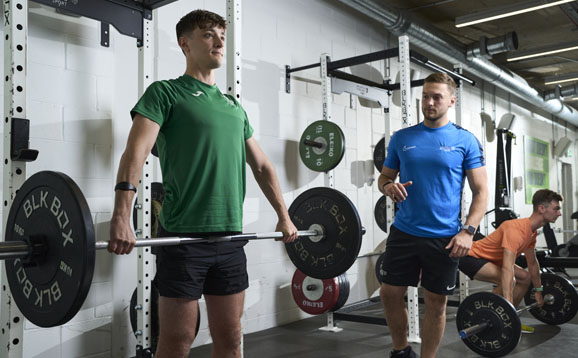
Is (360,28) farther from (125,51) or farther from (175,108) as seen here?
(175,108)

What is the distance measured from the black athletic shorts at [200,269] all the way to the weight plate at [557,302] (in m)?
2.71

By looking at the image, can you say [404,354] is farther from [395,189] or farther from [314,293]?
[314,293]

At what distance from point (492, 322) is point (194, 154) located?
1992mm

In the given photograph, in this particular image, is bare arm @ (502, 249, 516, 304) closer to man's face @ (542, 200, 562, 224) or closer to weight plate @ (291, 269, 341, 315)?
man's face @ (542, 200, 562, 224)

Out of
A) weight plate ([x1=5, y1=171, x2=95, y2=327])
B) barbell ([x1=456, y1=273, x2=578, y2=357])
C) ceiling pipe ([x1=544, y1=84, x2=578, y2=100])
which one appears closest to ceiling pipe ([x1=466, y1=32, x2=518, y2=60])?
ceiling pipe ([x1=544, y1=84, x2=578, y2=100])

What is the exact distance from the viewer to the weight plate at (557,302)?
133 inches

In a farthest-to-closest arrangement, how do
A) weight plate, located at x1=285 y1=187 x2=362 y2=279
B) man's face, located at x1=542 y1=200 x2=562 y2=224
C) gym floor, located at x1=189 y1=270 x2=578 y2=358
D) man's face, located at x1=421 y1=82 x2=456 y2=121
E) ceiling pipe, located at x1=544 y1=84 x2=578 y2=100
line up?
ceiling pipe, located at x1=544 y1=84 x2=578 y2=100
man's face, located at x1=542 y1=200 x2=562 y2=224
gym floor, located at x1=189 y1=270 x2=578 y2=358
man's face, located at x1=421 y1=82 x2=456 y2=121
weight plate, located at x1=285 y1=187 x2=362 y2=279

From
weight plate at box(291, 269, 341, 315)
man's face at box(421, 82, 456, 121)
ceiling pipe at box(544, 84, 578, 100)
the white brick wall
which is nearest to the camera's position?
man's face at box(421, 82, 456, 121)

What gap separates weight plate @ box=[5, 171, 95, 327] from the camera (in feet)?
3.86

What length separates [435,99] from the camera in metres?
2.10

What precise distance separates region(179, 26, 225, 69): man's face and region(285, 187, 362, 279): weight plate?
76 cm

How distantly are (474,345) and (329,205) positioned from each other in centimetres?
131

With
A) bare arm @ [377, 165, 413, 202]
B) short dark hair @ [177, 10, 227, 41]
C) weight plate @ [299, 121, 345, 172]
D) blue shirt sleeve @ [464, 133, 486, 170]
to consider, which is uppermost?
short dark hair @ [177, 10, 227, 41]

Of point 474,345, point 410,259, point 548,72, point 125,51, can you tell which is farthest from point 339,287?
point 548,72
